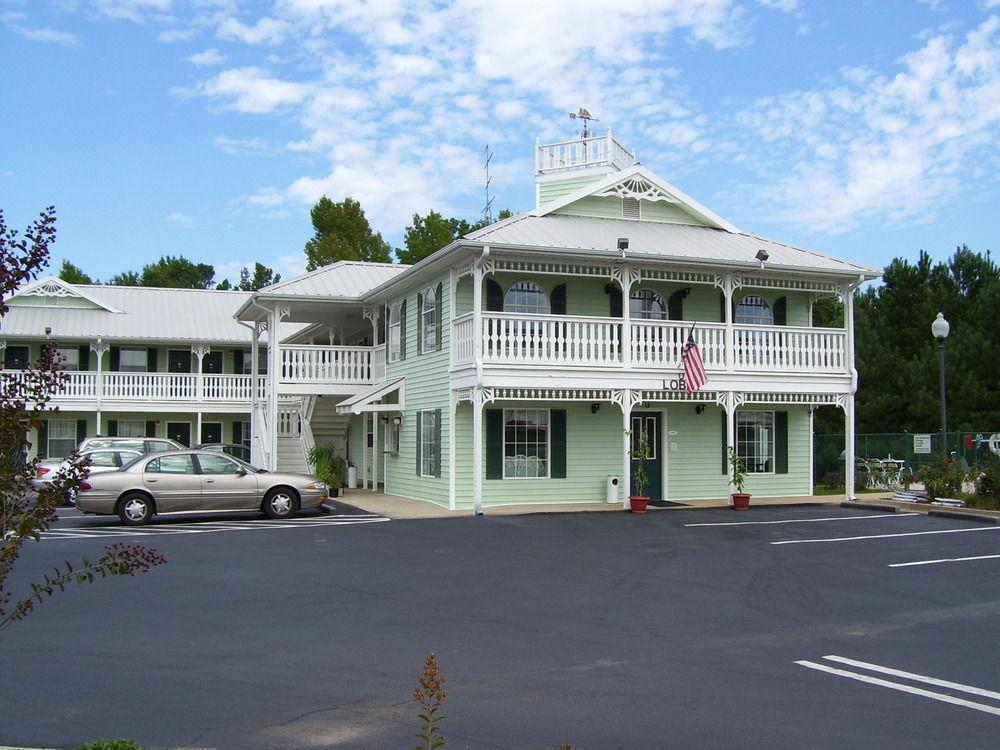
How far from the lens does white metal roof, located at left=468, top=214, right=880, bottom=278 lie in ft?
67.3

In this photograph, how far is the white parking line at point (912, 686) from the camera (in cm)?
702

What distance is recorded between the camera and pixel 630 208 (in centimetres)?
2391

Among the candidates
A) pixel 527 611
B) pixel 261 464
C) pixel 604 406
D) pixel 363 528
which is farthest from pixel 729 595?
pixel 261 464

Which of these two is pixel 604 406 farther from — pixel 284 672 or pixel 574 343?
pixel 284 672

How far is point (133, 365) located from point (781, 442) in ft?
82.0

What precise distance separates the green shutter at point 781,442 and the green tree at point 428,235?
101 feet

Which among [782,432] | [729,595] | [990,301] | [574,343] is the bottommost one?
[729,595]

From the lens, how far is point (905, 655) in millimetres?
8578

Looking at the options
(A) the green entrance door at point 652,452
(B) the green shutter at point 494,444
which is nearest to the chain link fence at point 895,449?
(A) the green entrance door at point 652,452

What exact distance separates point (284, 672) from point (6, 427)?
3.89 meters

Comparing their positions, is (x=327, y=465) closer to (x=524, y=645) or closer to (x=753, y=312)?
(x=753, y=312)

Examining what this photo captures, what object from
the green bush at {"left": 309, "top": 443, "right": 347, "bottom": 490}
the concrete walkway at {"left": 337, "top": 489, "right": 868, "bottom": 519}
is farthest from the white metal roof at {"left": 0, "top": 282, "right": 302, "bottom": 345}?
the concrete walkway at {"left": 337, "top": 489, "right": 868, "bottom": 519}

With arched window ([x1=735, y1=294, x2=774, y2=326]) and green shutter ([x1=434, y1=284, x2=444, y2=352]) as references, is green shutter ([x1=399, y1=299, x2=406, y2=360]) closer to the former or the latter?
green shutter ([x1=434, y1=284, x2=444, y2=352])

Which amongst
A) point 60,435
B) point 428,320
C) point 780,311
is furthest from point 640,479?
point 60,435
